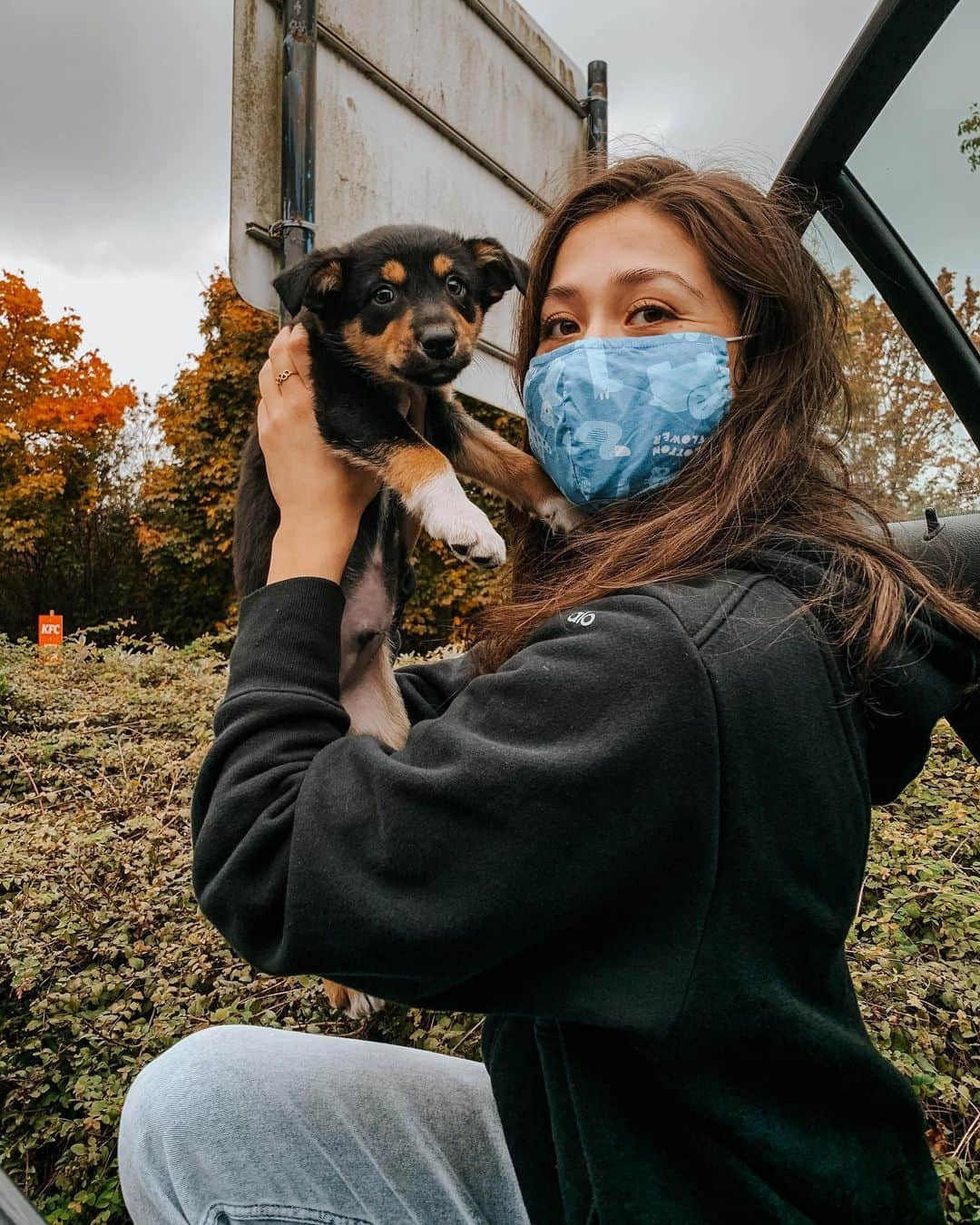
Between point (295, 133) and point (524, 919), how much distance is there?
2354 mm

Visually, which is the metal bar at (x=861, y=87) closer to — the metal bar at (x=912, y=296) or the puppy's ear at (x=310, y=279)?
the metal bar at (x=912, y=296)

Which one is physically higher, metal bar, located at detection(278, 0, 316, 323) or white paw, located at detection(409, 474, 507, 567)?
metal bar, located at detection(278, 0, 316, 323)

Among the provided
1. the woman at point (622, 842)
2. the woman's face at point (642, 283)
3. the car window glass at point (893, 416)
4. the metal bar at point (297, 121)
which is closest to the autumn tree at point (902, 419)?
the car window glass at point (893, 416)

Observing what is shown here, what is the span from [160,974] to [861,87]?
3725mm

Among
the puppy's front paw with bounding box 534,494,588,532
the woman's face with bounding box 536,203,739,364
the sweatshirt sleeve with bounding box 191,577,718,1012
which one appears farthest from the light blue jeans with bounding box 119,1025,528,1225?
the woman's face with bounding box 536,203,739,364

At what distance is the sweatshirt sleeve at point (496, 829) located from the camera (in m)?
1.21

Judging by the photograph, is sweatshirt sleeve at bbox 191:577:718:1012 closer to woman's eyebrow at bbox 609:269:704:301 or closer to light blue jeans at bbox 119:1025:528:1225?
light blue jeans at bbox 119:1025:528:1225

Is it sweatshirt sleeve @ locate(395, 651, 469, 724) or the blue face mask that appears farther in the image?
sweatshirt sleeve @ locate(395, 651, 469, 724)

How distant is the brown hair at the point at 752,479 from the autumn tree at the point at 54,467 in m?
22.0

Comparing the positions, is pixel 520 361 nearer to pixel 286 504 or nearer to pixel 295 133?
pixel 286 504

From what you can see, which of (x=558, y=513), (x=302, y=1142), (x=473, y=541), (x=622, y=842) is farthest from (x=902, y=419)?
(x=302, y=1142)

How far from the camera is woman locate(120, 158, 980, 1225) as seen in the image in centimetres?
122

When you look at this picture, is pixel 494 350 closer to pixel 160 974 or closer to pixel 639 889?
pixel 160 974

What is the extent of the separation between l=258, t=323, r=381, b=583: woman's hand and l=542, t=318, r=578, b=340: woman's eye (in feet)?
2.06
